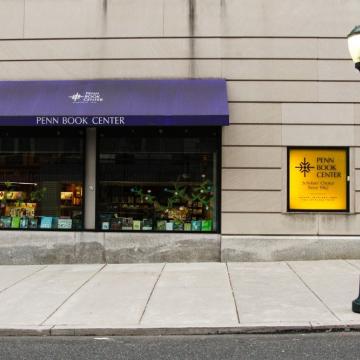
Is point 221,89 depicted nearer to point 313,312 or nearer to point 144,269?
point 144,269

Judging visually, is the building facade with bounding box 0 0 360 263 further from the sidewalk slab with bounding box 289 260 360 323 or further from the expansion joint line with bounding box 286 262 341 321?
the expansion joint line with bounding box 286 262 341 321

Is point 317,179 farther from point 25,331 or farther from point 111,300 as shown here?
point 25,331

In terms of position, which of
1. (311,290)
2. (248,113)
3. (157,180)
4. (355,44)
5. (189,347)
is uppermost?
(355,44)

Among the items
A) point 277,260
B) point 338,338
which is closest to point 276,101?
point 277,260

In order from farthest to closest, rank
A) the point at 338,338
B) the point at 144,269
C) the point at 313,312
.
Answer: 1. the point at 144,269
2. the point at 313,312
3. the point at 338,338

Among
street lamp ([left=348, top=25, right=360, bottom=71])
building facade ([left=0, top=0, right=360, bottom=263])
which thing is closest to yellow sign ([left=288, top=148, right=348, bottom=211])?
building facade ([left=0, top=0, right=360, bottom=263])

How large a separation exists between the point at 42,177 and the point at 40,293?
373 centimetres

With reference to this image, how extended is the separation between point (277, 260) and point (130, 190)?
145 inches

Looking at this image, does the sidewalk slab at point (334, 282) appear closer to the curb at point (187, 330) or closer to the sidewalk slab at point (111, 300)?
the curb at point (187, 330)

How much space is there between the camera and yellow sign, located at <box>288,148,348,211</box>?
10.9 metres

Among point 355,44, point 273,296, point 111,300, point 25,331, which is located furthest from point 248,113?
point 25,331

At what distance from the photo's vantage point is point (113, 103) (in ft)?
34.2

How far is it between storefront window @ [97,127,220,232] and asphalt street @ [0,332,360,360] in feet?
16.4

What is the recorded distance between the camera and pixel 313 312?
691cm
